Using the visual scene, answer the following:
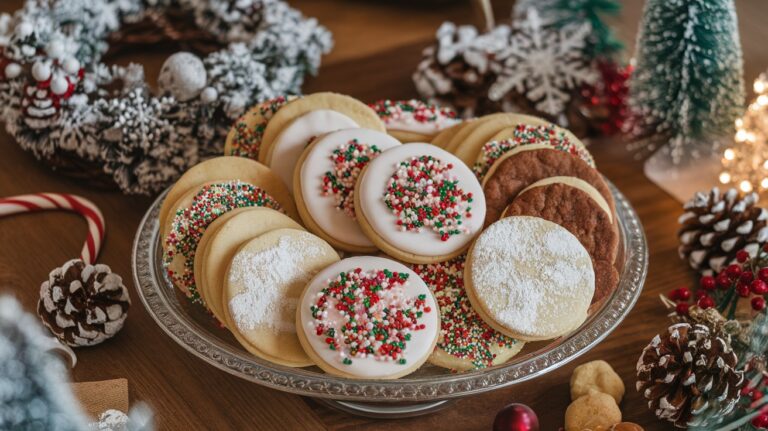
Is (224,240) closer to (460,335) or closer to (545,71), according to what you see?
(460,335)

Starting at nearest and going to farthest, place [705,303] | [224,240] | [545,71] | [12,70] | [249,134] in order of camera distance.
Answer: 1. [224,240]
2. [705,303]
3. [249,134]
4. [12,70]
5. [545,71]

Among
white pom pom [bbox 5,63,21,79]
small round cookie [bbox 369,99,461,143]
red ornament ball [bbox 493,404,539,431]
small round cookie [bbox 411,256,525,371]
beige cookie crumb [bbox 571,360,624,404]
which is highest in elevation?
white pom pom [bbox 5,63,21,79]

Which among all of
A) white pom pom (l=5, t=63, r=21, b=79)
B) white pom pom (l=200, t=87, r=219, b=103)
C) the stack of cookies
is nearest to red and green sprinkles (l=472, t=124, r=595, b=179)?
the stack of cookies

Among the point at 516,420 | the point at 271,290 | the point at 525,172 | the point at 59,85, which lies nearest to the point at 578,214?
the point at 525,172

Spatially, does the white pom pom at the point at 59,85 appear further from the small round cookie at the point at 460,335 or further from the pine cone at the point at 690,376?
the pine cone at the point at 690,376

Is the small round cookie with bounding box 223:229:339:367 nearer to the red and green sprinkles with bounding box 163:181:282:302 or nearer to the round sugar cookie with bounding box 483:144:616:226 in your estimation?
the red and green sprinkles with bounding box 163:181:282:302
